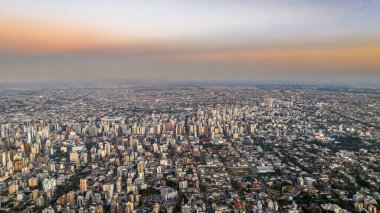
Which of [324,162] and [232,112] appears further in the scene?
[232,112]

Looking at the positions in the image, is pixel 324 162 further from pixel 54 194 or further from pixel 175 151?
pixel 54 194

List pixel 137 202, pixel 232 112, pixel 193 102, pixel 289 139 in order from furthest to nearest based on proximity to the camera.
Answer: pixel 193 102
pixel 232 112
pixel 289 139
pixel 137 202

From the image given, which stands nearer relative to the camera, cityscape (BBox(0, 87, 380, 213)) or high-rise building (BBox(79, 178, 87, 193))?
cityscape (BBox(0, 87, 380, 213))

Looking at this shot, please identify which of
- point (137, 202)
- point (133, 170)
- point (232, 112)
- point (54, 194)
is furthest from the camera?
point (232, 112)

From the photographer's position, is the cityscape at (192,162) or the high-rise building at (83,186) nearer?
the cityscape at (192,162)

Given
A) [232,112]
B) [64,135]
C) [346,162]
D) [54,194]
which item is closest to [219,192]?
[54,194]

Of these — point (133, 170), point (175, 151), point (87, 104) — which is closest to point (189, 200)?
point (133, 170)

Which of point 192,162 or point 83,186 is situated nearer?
point 83,186
